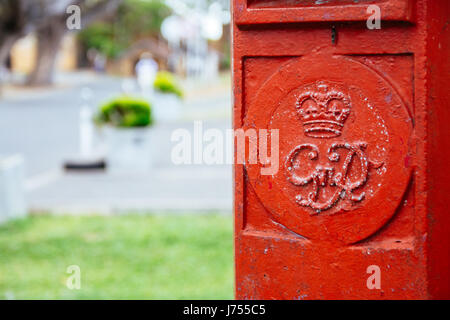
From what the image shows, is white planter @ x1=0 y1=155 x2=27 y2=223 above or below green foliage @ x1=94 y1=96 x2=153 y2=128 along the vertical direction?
below

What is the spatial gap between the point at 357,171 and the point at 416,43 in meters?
0.43

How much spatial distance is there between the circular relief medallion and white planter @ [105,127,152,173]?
7.92 metres

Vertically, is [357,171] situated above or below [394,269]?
above

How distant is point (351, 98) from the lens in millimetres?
1958

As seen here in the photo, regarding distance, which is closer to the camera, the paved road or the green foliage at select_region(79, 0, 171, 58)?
the paved road

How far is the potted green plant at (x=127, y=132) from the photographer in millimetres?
9820

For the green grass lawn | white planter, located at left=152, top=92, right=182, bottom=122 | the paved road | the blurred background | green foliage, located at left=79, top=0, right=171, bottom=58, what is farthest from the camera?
green foliage, located at left=79, top=0, right=171, bottom=58

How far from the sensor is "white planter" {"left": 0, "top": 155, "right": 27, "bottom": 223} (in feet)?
20.5

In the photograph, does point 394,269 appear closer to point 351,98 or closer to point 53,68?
point 351,98

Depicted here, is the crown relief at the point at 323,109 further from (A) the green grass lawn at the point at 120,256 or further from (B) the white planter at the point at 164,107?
(B) the white planter at the point at 164,107

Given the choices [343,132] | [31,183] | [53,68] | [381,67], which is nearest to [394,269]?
[343,132]

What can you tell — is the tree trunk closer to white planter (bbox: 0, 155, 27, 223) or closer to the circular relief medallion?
white planter (bbox: 0, 155, 27, 223)

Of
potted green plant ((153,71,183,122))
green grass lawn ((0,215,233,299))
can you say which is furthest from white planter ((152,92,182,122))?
green grass lawn ((0,215,233,299))
